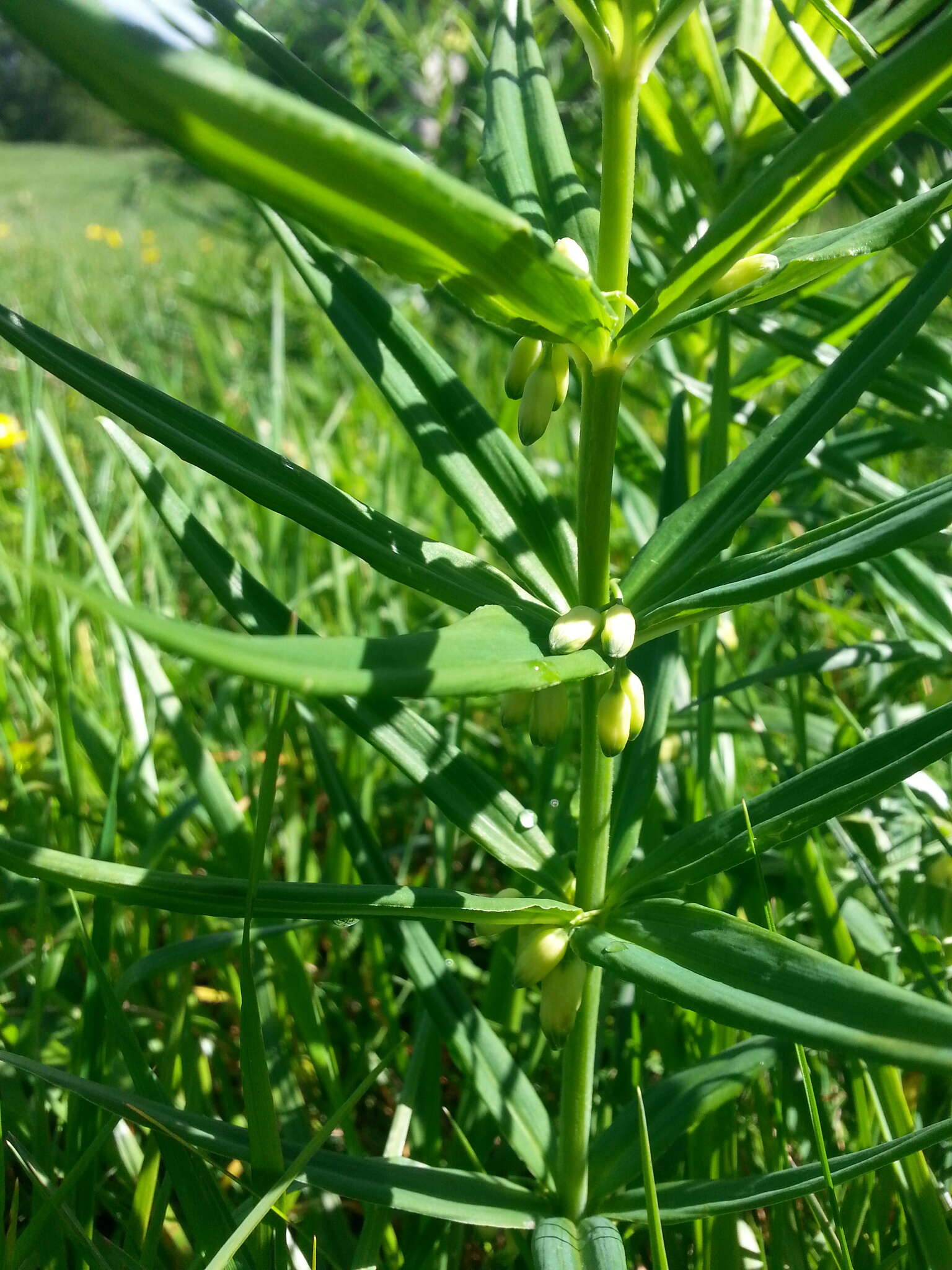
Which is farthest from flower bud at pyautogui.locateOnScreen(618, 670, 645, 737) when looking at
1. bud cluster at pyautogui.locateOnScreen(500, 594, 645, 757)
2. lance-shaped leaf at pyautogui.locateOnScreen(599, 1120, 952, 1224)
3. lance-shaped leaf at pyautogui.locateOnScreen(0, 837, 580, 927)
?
lance-shaped leaf at pyautogui.locateOnScreen(599, 1120, 952, 1224)

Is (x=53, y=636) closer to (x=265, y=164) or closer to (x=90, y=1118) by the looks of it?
(x=90, y=1118)

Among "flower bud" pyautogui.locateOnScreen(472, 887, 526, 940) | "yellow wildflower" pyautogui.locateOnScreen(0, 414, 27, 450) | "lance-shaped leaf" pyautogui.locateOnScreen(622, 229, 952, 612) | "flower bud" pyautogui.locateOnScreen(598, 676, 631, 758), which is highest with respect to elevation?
"yellow wildflower" pyautogui.locateOnScreen(0, 414, 27, 450)

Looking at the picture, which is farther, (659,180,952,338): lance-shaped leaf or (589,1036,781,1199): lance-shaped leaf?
(589,1036,781,1199): lance-shaped leaf

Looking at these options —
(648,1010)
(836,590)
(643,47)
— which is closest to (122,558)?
(836,590)

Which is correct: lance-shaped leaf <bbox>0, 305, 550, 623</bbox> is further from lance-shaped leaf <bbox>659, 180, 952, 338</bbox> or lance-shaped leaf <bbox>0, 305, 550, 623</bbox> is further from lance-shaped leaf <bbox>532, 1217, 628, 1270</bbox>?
lance-shaped leaf <bbox>532, 1217, 628, 1270</bbox>

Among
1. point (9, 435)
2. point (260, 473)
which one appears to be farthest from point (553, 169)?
point (9, 435)

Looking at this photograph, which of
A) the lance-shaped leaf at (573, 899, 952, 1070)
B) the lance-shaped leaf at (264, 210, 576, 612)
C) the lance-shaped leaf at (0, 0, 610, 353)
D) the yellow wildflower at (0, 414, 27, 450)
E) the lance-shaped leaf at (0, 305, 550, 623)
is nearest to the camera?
the lance-shaped leaf at (0, 0, 610, 353)

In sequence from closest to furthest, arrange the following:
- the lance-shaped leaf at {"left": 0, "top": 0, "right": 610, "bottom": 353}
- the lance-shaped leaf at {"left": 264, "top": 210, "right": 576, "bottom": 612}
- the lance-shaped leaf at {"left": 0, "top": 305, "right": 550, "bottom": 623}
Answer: the lance-shaped leaf at {"left": 0, "top": 0, "right": 610, "bottom": 353} → the lance-shaped leaf at {"left": 0, "top": 305, "right": 550, "bottom": 623} → the lance-shaped leaf at {"left": 264, "top": 210, "right": 576, "bottom": 612}
